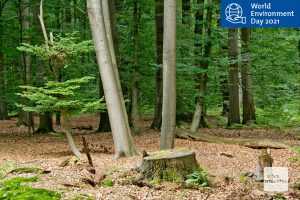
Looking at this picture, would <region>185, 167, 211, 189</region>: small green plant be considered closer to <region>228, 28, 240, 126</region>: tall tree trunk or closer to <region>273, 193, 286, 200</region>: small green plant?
<region>273, 193, 286, 200</region>: small green plant

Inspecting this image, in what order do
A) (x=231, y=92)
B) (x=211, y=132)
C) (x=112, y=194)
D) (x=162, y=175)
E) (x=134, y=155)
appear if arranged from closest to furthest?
1. (x=112, y=194)
2. (x=162, y=175)
3. (x=134, y=155)
4. (x=211, y=132)
5. (x=231, y=92)

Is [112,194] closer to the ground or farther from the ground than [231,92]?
closer to the ground

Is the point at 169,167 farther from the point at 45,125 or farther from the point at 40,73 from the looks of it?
the point at 45,125

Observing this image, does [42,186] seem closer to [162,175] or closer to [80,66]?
[162,175]

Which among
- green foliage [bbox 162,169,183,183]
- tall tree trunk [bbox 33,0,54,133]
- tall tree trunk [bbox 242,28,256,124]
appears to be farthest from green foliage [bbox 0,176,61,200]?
tall tree trunk [bbox 242,28,256,124]

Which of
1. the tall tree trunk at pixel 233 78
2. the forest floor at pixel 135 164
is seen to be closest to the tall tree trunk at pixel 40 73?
the forest floor at pixel 135 164

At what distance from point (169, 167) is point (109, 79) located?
148 inches

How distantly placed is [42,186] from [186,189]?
2.26 meters

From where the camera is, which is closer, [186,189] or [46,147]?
[186,189]

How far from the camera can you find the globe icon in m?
7.21

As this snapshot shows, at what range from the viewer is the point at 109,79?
10000mm

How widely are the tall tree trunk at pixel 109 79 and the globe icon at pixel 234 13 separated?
11.6 ft

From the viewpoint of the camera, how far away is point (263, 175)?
22.7ft

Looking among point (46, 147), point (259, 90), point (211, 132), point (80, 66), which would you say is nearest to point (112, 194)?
point (46, 147)
